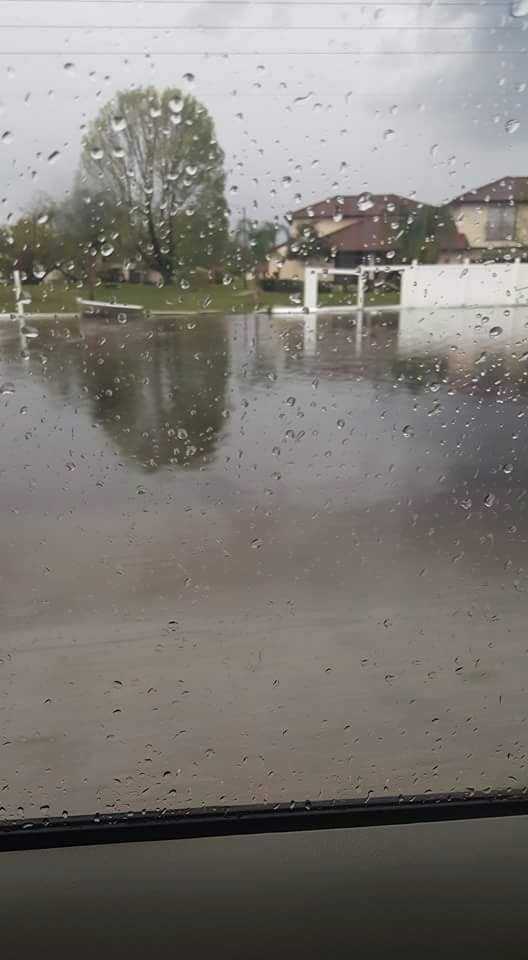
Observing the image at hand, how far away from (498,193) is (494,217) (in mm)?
40

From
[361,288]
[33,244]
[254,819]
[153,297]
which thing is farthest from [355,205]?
[254,819]

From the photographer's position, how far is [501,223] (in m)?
1.24

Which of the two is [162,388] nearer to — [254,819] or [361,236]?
[361,236]

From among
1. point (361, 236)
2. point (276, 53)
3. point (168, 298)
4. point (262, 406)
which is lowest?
point (262, 406)

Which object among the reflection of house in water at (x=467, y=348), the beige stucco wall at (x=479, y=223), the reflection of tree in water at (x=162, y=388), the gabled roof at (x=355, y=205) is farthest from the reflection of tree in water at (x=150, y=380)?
the beige stucco wall at (x=479, y=223)

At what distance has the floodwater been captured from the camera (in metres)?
1.26

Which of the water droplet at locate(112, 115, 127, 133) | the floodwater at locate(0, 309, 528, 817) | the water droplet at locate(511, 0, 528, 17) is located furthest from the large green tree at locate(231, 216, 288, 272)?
the water droplet at locate(511, 0, 528, 17)

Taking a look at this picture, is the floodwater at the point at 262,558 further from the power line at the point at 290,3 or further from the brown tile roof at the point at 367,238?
the power line at the point at 290,3

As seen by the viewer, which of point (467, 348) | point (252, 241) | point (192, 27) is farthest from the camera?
point (467, 348)

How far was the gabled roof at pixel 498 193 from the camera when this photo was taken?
120 cm

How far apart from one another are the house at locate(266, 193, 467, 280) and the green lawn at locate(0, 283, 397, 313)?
5cm

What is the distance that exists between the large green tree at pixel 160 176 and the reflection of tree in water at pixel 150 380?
120mm

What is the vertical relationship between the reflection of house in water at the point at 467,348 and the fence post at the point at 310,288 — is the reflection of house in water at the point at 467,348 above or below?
below

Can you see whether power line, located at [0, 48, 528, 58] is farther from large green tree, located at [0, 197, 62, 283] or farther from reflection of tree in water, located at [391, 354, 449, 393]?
reflection of tree in water, located at [391, 354, 449, 393]
